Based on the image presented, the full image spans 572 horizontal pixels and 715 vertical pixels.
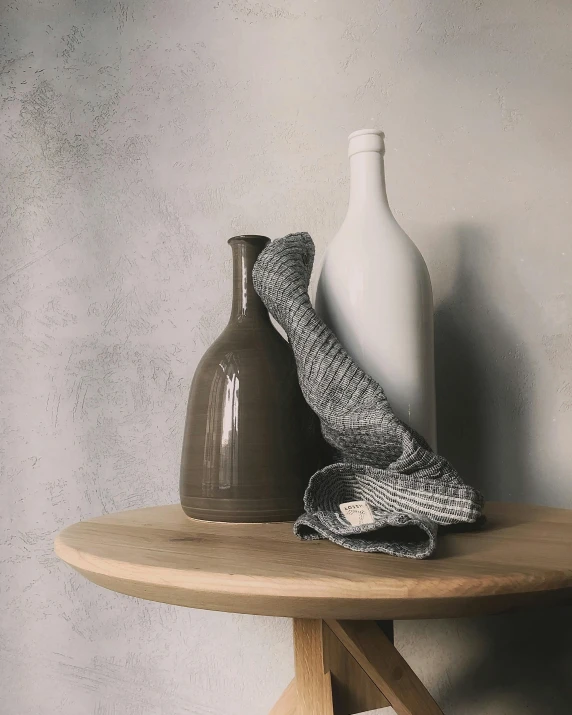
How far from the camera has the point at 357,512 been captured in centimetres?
53

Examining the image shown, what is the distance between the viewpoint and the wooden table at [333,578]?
38 cm

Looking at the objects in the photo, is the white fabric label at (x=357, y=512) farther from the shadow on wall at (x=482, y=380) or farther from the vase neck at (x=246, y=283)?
the shadow on wall at (x=482, y=380)

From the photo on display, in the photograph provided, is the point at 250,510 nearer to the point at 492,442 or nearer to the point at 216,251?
the point at 492,442

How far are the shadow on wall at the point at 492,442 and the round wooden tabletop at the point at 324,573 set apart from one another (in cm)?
28

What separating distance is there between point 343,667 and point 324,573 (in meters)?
0.24

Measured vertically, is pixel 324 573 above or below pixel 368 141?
below

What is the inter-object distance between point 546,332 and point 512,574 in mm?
486

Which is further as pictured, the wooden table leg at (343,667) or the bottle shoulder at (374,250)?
the bottle shoulder at (374,250)

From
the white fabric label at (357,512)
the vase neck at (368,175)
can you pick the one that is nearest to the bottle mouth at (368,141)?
the vase neck at (368,175)

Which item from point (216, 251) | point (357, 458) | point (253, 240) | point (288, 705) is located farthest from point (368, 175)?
point (288, 705)

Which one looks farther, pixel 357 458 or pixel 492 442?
pixel 492 442

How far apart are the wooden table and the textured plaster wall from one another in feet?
0.80

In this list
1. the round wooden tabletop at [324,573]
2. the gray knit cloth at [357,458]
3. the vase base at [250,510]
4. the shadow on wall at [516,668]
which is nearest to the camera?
the round wooden tabletop at [324,573]

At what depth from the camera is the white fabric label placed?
1.69 ft
